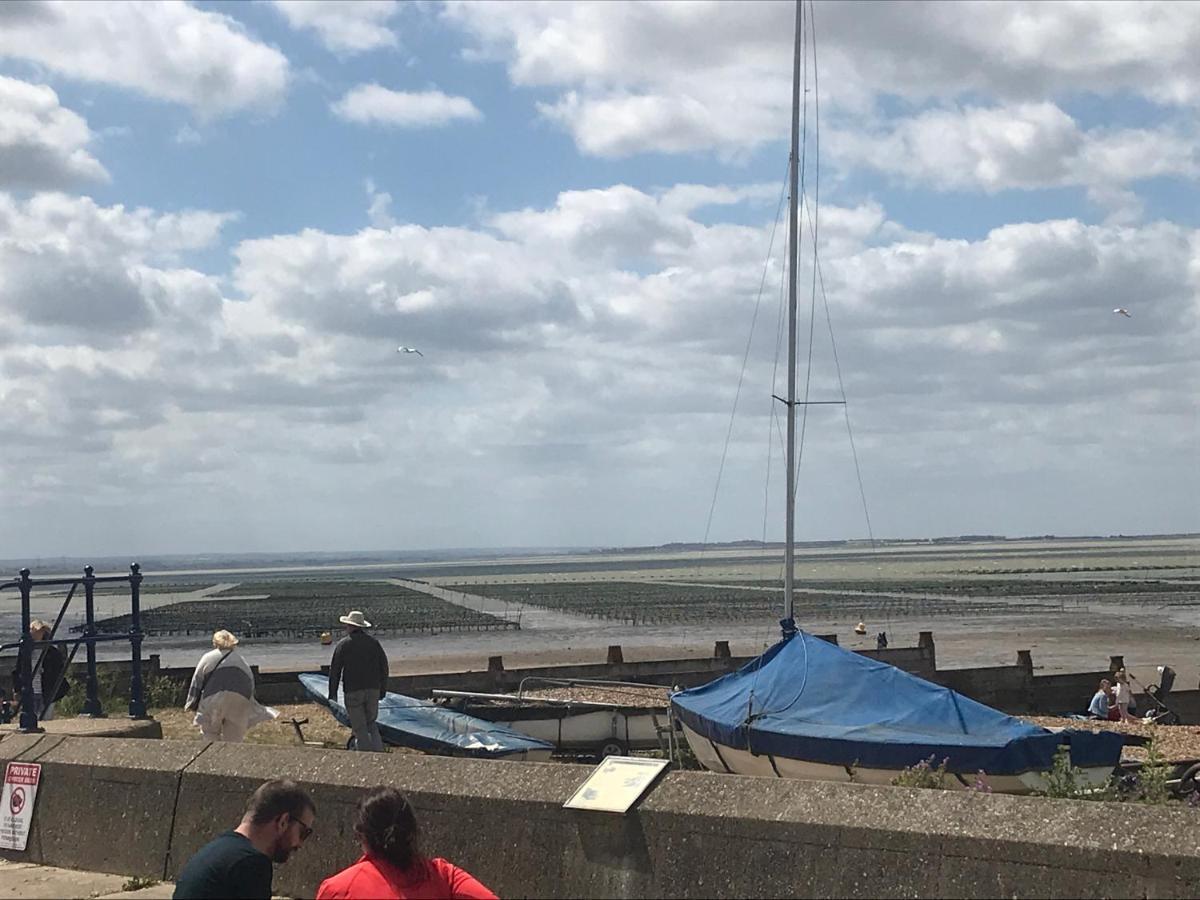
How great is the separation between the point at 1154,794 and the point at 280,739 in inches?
607

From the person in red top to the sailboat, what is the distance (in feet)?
22.4

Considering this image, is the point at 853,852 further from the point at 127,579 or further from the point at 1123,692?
the point at 1123,692

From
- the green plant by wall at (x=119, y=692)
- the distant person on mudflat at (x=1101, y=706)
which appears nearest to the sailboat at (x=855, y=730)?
the green plant by wall at (x=119, y=692)

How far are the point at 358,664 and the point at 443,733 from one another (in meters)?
4.70

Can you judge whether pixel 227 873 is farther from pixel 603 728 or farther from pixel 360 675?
pixel 603 728

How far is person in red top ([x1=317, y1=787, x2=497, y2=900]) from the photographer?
532 cm

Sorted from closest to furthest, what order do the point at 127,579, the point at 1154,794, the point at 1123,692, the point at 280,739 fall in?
1. the point at 1154,794
2. the point at 127,579
3. the point at 280,739
4. the point at 1123,692

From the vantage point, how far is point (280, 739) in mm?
20359

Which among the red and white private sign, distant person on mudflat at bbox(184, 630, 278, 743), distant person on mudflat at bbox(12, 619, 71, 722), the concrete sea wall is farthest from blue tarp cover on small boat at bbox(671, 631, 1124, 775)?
the red and white private sign

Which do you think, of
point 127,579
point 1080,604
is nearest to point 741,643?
point 1080,604

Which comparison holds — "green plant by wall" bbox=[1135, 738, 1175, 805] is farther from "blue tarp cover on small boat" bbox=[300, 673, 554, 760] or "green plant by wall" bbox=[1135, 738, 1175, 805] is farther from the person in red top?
"blue tarp cover on small boat" bbox=[300, 673, 554, 760]

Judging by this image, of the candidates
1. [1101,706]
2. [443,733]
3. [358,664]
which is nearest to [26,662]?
[358,664]

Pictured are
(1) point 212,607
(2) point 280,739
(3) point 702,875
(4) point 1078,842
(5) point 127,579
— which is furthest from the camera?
(1) point 212,607

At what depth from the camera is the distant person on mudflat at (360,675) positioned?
1382 centimetres
